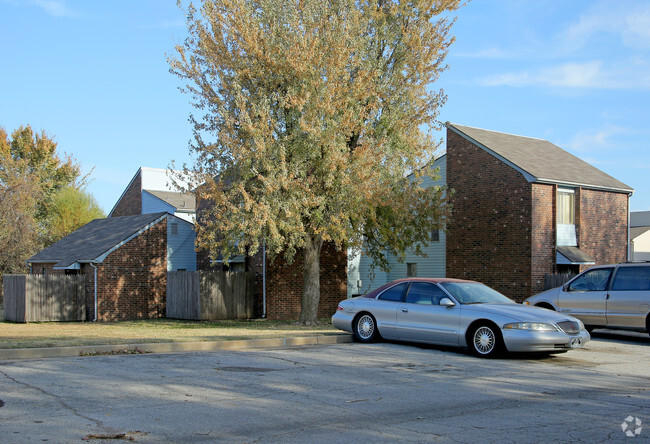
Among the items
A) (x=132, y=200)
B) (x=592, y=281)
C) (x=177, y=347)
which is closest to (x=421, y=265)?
(x=592, y=281)

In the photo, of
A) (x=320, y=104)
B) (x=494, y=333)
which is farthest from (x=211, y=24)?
(x=494, y=333)

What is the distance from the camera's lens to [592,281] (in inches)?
659

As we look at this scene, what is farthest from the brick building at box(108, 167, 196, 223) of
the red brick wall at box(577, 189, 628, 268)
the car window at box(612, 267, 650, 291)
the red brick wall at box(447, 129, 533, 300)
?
the car window at box(612, 267, 650, 291)

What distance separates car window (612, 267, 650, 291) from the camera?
15.7m

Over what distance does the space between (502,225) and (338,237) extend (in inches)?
352

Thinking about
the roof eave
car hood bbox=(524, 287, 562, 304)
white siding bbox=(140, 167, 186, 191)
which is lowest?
car hood bbox=(524, 287, 562, 304)

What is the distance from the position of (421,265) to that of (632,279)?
16162 mm

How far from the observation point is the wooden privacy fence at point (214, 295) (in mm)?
26500

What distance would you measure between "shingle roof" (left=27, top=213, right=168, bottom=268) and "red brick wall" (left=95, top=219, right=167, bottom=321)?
0.42m

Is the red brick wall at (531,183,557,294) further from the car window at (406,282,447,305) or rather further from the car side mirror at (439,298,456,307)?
the car side mirror at (439,298,456,307)

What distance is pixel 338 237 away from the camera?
814 inches

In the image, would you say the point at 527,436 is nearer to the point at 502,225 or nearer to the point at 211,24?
the point at 211,24

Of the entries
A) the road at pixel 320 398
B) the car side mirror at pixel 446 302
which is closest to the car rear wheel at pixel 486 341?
the road at pixel 320 398

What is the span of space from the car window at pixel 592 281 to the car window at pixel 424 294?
5450 mm
